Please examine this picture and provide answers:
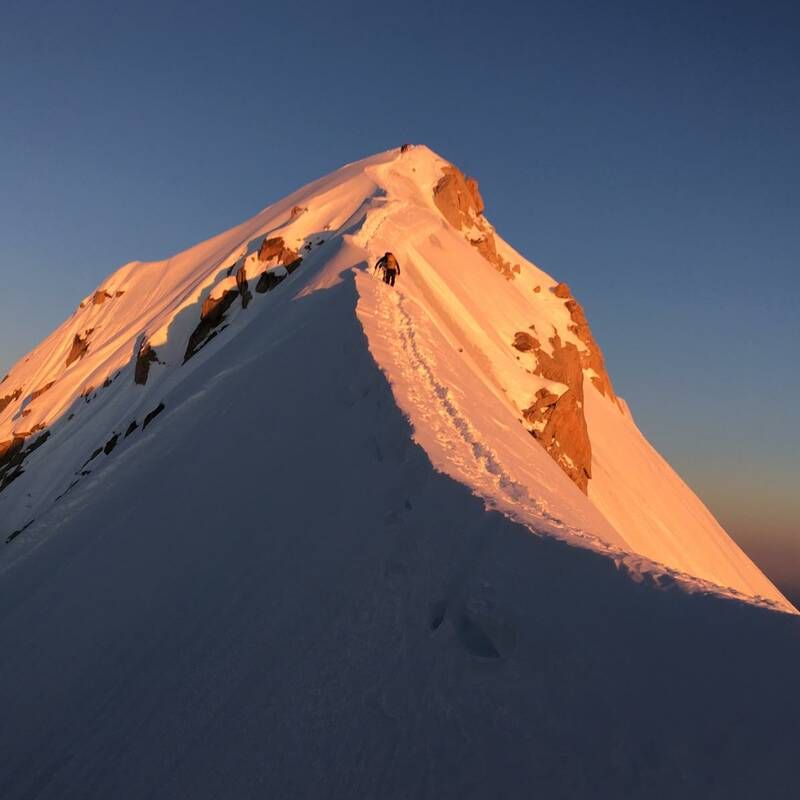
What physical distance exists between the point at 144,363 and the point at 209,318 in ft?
12.3

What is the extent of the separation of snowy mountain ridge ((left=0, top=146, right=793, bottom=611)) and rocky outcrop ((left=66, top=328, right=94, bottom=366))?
0.20m

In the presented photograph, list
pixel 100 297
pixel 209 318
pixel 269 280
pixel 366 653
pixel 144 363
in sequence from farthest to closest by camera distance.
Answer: pixel 100 297
pixel 144 363
pixel 209 318
pixel 269 280
pixel 366 653

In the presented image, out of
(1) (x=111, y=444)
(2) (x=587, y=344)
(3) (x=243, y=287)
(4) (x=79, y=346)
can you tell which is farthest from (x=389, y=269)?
(4) (x=79, y=346)

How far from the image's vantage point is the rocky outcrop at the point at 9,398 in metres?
56.6

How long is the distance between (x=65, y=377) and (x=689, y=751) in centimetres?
4861

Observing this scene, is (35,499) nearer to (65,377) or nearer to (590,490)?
(65,377)

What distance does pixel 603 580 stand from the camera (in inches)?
237

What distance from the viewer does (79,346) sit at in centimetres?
5775

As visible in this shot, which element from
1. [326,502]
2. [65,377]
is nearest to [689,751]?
[326,502]

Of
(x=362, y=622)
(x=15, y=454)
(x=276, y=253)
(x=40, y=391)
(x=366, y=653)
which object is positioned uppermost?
(x=276, y=253)

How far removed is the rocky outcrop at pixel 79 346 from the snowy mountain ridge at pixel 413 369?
0.66 ft

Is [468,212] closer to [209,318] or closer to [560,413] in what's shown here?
[560,413]

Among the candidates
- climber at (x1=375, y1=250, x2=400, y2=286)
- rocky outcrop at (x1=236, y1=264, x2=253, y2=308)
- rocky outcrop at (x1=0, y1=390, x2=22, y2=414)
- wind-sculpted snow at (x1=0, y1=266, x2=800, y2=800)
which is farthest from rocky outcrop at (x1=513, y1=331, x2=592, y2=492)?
rocky outcrop at (x1=0, y1=390, x2=22, y2=414)

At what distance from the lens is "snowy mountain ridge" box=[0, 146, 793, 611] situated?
43.9 ft
